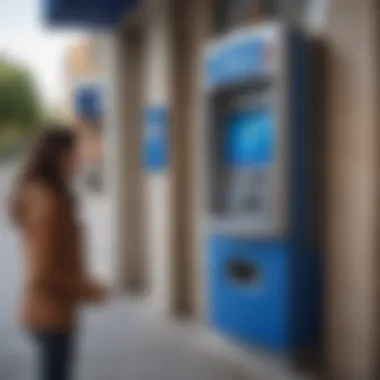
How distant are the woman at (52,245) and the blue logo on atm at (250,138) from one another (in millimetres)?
1720

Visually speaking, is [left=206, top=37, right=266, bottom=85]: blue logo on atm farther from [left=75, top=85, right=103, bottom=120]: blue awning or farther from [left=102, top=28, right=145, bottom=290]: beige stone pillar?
[left=75, top=85, right=103, bottom=120]: blue awning

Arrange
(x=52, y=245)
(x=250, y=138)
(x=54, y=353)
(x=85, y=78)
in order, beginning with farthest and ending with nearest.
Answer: (x=85, y=78)
(x=250, y=138)
(x=54, y=353)
(x=52, y=245)

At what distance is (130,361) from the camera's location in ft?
14.1

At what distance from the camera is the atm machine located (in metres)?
3.85

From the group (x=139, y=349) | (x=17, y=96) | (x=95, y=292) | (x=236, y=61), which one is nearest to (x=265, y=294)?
(x=139, y=349)

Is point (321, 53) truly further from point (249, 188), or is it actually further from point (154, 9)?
point (154, 9)

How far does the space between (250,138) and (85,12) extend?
230 centimetres

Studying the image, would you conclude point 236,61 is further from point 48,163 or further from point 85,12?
point 85,12

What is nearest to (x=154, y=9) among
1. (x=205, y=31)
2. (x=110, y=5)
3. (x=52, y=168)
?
(x=110, y=5)

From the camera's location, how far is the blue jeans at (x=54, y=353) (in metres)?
2.46

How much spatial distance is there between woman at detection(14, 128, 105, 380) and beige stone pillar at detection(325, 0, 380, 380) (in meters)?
1.63

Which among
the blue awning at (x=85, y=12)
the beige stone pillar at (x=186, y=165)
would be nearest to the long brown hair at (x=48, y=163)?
the beige stone pillar at (x=186, y=165)

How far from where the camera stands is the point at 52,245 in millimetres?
2338

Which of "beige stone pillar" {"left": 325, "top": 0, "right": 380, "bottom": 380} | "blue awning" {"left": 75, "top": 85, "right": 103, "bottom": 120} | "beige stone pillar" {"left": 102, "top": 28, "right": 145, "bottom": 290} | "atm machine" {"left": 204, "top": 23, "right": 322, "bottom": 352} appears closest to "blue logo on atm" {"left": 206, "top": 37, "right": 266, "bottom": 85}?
"atm machine" {"left": 204, "top": 23, "right": 322, "bottom": 352}
